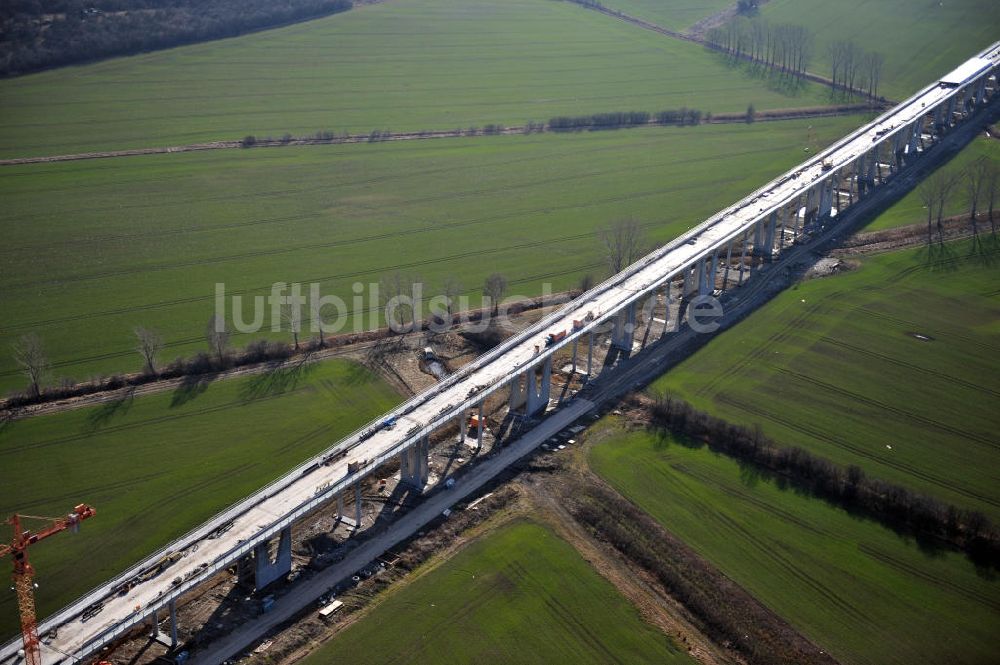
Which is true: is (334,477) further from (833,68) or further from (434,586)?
(833,68)

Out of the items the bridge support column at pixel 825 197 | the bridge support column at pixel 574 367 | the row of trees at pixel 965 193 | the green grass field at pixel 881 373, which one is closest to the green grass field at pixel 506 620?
the green grass field at pixel 881 373

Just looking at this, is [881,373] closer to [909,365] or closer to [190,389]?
[909,365]

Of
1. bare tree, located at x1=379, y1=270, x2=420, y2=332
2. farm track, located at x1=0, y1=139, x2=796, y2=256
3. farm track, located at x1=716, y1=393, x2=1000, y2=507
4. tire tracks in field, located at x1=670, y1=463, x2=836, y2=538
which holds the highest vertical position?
farm track, located at x1=0, y1=139, x2=796, y2=256

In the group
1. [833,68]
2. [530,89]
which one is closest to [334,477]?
[530,89]

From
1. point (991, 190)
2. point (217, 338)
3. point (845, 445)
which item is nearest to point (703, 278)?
point (845, 445)

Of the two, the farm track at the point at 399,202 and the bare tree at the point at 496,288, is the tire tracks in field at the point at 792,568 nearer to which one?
the bare tree at the point at 496,288

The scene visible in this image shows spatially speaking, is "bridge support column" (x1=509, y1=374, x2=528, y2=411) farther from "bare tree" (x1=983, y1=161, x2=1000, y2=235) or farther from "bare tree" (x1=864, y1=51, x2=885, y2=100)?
"bare tree" (x1=864, y1=51, x2=885, y2=100)

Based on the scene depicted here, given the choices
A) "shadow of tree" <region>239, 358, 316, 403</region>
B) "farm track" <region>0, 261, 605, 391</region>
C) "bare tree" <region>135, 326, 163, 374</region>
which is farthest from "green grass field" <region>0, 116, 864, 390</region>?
"shadow of tree" <region>239, 358, 316, 403</region>
